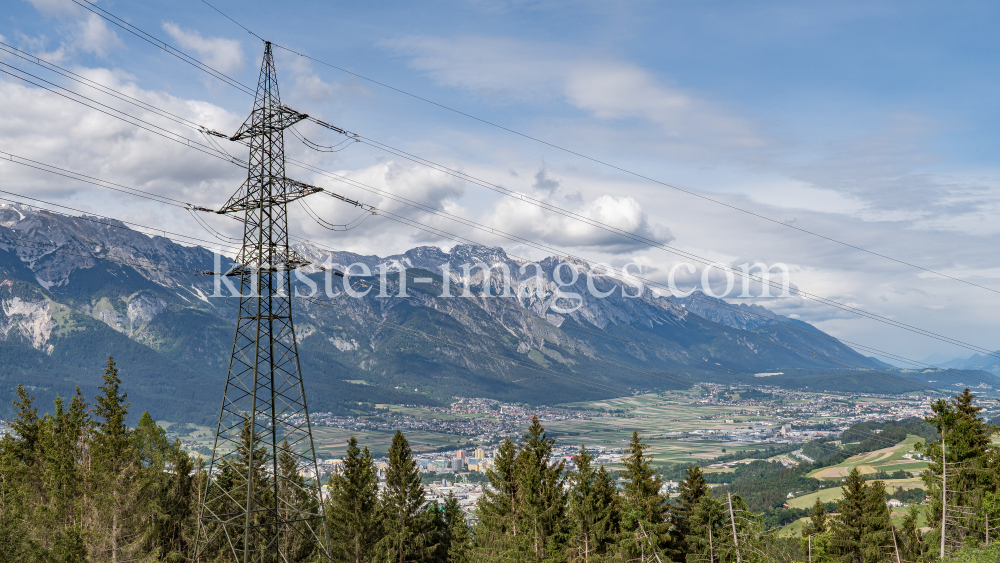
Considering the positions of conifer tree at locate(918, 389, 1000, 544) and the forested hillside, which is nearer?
the forested hillside

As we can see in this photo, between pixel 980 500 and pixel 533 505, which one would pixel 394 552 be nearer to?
pixel 533 505

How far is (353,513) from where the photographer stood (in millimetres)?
45031

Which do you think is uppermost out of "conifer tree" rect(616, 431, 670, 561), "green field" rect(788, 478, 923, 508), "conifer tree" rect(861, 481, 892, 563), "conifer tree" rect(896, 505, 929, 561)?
"conifer tree" rect(616, 431, 670, 561)

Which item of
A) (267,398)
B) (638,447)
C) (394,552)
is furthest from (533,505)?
(267,398)

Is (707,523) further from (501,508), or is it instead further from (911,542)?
(911,542)

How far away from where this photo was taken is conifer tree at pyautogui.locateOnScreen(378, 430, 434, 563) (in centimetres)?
4550

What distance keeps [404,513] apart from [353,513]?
3700mm

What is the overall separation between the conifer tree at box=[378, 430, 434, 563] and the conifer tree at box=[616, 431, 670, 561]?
579 inches

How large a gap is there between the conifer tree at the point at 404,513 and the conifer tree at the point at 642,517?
48.2 ft

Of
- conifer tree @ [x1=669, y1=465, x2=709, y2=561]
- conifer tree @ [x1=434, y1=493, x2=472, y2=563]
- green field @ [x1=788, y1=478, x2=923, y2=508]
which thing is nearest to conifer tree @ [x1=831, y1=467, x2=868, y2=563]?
conifer tree @ [x1=669, y1=465, x2=709, y2=561]

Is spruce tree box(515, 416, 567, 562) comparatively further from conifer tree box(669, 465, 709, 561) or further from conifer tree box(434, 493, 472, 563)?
conifer tree box(669, 465, 709, 561)

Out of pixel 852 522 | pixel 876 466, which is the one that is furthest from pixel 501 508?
pixel 876 466

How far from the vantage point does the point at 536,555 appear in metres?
40.9

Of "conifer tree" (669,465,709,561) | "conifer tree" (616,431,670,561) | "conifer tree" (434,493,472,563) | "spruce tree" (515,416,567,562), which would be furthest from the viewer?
"conifer tree" (434,493,472,563)
